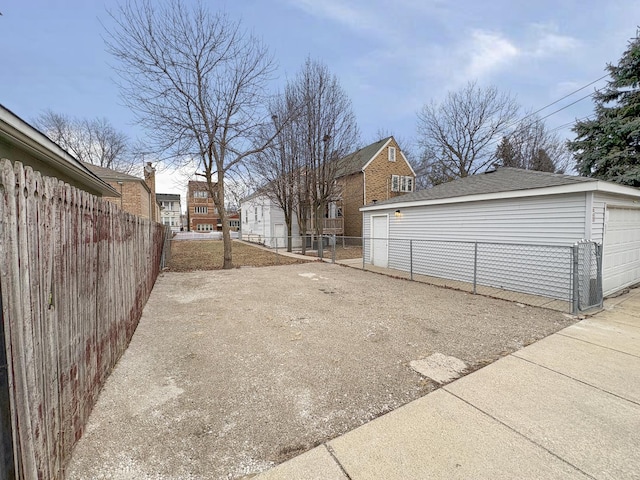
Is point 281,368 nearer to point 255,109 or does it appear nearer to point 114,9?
point 255,109

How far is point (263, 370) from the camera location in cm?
317

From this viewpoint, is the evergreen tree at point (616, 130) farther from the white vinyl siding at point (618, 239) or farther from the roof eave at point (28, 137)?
the roof eave at point (28, 137)

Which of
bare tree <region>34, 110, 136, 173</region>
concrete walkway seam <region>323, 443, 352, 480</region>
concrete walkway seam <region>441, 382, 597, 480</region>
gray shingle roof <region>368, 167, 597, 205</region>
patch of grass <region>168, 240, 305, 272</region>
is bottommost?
patch of grass <region>168, 240, 305, 272</region>

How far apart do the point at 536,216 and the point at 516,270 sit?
1399 millimetres

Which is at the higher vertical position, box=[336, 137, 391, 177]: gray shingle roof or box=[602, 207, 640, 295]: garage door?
box=[336, 137, 391, 177]: gray shingle roof

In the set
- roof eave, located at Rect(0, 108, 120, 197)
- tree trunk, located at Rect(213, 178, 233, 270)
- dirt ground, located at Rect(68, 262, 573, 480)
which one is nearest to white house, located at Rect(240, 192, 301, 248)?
tree trunk, located at Rect(213, 178, 233, 270)

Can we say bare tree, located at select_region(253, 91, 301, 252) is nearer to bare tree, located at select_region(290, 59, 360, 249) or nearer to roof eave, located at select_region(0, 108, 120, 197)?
bare tree, located at select_region(290, 59, 360, 249)

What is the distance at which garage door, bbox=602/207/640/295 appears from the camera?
6717mm

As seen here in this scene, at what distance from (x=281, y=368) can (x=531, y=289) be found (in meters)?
6.71

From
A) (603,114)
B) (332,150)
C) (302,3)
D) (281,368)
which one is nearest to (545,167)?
(603,114)

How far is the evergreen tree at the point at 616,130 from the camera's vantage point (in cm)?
1148

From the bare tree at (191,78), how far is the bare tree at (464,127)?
15553 millimetres

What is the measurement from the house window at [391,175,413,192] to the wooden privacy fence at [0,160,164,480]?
21669mm

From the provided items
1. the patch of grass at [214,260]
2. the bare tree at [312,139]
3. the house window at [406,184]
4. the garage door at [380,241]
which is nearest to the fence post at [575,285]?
the garage door at [380,241]
